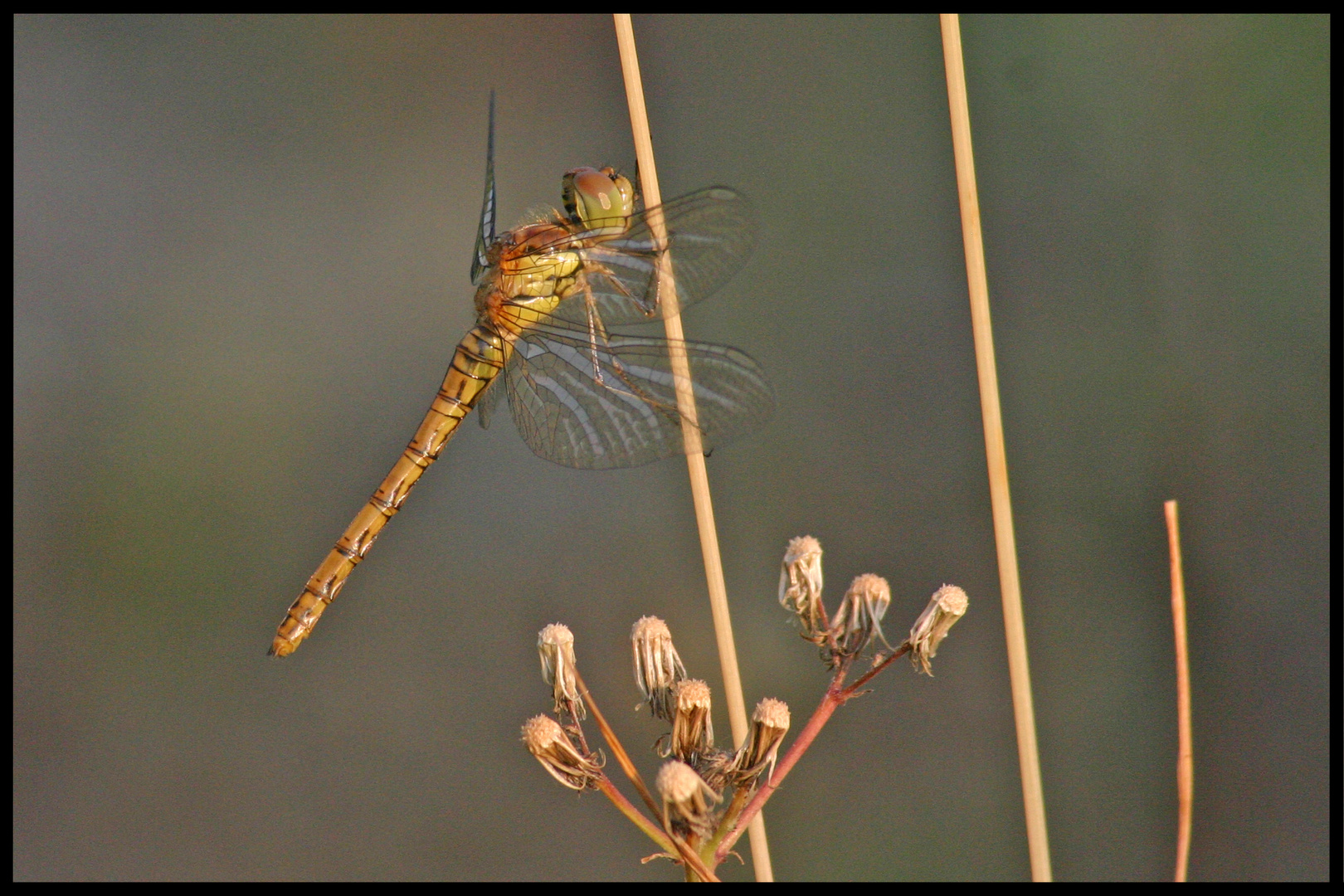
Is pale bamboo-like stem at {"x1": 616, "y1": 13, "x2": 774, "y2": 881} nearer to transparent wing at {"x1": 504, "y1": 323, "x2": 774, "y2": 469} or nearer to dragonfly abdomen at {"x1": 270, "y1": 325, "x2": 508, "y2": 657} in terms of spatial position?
transparent wing at {"x1": 504, "y1": 323, "x2": 774, "y2": 469}

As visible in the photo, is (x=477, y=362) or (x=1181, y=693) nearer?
(x=1181, y=693)

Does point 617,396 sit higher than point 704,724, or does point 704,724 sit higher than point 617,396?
point 617,396

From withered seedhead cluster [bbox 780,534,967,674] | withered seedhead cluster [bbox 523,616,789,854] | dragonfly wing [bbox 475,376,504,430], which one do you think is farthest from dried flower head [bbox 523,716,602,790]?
dragonfly wing [bbox 475,376,504,430]

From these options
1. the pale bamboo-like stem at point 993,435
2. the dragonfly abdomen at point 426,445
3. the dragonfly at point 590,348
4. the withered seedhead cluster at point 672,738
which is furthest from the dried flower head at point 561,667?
the dragonfly abdomen at point 426,445

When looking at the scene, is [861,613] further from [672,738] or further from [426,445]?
[426,445]

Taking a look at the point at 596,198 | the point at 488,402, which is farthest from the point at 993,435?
the point at 488,402

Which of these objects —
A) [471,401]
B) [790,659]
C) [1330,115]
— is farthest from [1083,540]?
[471,401]

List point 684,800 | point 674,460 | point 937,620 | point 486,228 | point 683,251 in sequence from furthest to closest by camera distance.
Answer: point 674,460 < point 486,228 < point 683,251 < point 937,620 < point 684,800
